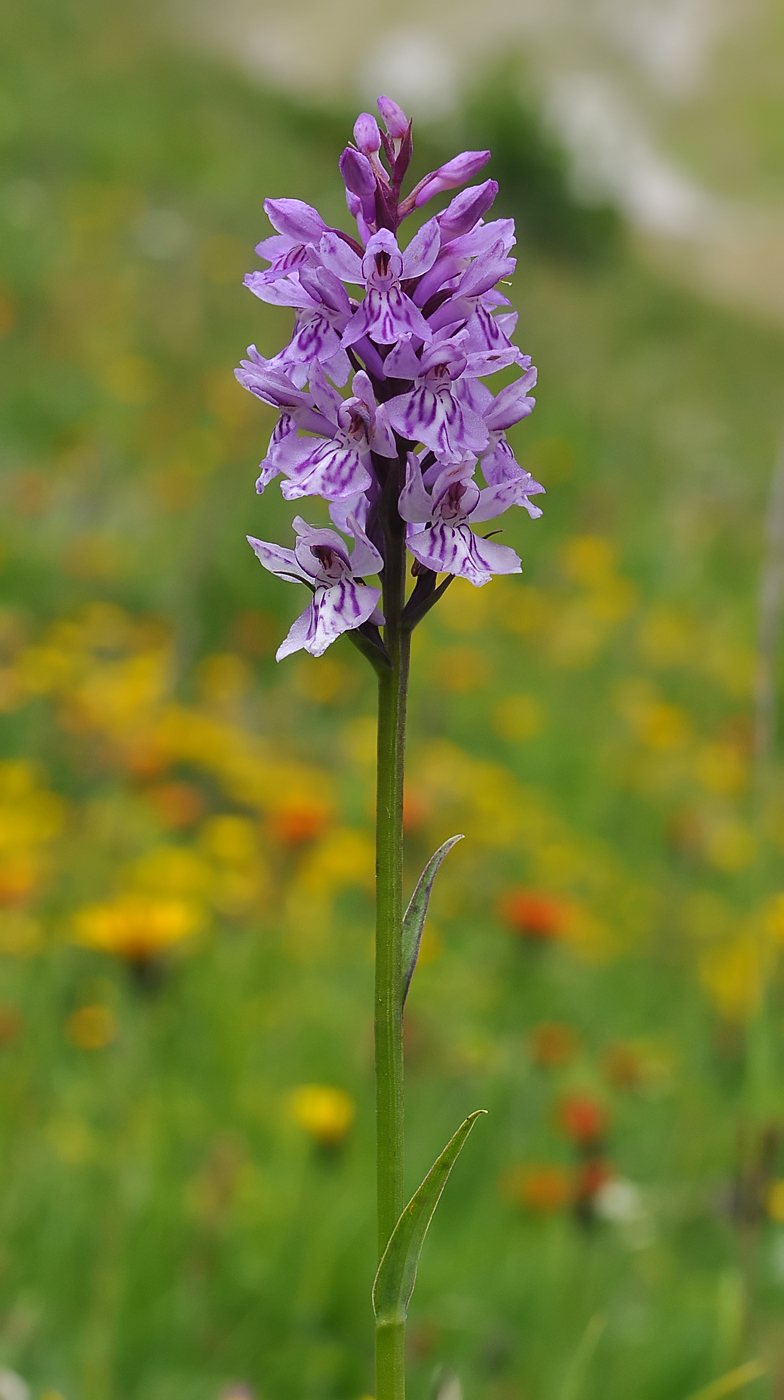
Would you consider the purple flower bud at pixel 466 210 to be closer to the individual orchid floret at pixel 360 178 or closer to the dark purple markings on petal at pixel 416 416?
the individual orchid floret at pixel 360 178

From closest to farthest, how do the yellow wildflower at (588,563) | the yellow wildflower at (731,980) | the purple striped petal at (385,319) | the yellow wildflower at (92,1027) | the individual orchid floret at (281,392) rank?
the purple striped petal at (385,319), the individual orchid floret at (281,392), the yellow wildflower at (92,1027), the yellow wildflower at (731,980), the yellow wildflower at (588,563)

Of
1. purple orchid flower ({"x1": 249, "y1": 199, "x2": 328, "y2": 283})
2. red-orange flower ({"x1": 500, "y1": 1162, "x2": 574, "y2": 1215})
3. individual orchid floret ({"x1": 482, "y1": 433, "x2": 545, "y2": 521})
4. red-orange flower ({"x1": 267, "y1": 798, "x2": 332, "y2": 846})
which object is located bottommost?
red-orange flower ({"x1": 500, "y1": 1162, "x2": 574, "y2": 1215})

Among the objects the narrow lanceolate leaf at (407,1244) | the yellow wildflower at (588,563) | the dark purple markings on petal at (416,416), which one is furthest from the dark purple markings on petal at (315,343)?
the yellow wildflower at (588,563)

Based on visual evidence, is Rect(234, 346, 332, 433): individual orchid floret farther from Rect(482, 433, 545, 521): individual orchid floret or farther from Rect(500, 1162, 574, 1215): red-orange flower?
Rect(500, 1162, 574, 1215): red-orange flower

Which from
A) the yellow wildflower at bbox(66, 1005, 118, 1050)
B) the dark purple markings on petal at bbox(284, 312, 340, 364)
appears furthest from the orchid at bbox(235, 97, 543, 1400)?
the yellow wildflower at bbox(66, 1005, 118, 1050)

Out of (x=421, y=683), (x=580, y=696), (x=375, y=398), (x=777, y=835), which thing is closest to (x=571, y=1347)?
(x=375, y=398)

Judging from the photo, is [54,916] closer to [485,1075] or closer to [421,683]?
[485,1075]
